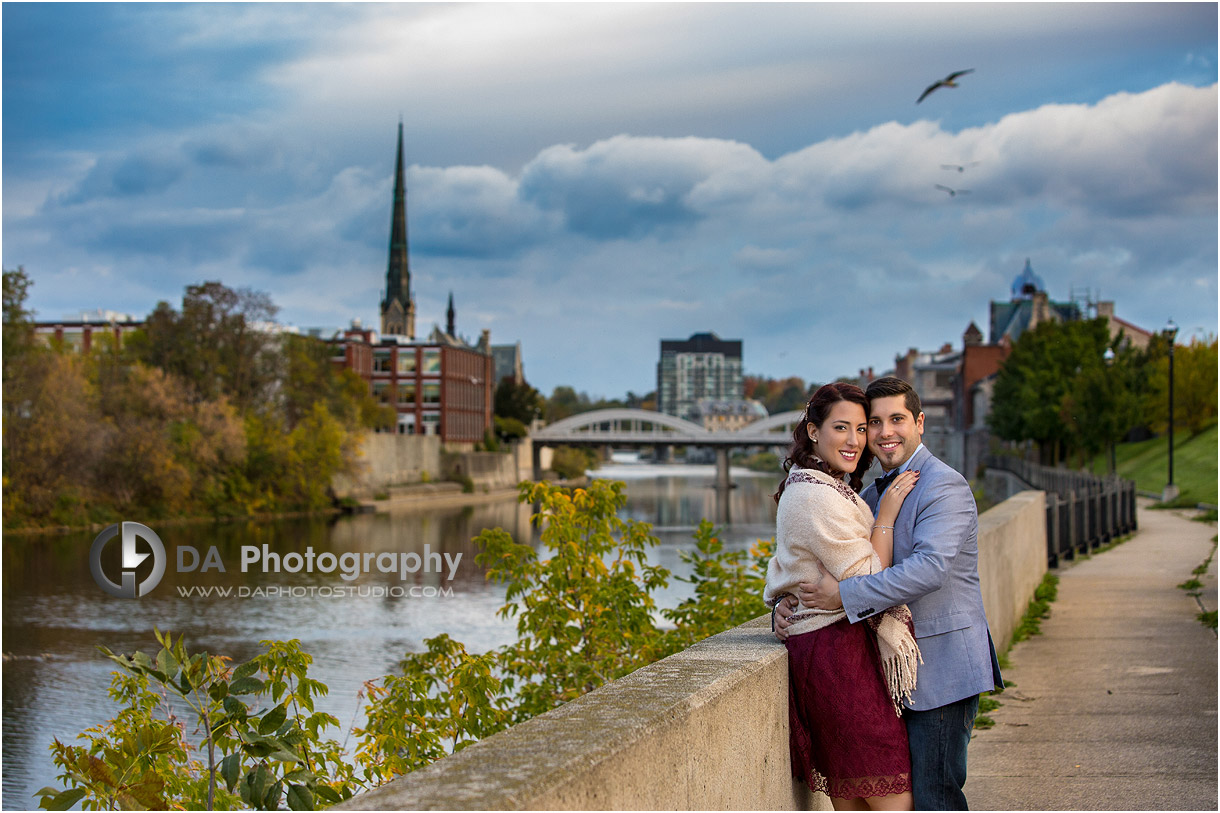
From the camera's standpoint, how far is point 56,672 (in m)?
18.9

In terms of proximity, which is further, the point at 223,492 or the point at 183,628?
the point at 223,492

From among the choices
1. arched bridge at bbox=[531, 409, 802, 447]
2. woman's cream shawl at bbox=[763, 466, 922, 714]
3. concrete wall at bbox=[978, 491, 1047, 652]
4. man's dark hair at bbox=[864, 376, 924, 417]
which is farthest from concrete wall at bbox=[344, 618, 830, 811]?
arched bridge at bbox=[531, 409, 802, 447]

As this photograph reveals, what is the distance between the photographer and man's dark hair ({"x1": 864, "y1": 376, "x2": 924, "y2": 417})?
147 inches

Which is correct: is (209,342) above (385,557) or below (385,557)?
above

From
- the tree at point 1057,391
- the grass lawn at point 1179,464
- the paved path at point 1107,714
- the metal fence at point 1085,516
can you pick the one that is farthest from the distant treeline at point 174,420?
the paved path at point 1107,714

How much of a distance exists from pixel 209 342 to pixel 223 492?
10.7 meters

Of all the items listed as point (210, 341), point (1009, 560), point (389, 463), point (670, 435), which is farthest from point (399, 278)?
point (1009, 560)

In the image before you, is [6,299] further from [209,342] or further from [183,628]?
[183,628]

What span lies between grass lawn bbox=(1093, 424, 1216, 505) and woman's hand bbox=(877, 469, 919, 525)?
29.0m

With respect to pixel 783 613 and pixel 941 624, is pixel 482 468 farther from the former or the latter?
pixel 941 624

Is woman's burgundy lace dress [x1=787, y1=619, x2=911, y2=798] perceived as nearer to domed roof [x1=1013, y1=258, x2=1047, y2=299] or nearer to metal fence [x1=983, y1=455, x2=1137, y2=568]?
metal fence [x1=983, y1=455, x2=1137, y2=568]

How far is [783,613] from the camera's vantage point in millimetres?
3701

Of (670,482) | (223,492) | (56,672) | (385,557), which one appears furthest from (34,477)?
(670,482)

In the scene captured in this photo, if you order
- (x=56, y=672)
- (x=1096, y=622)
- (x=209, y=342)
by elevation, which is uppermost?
(x=209, y=342)
